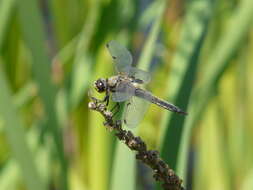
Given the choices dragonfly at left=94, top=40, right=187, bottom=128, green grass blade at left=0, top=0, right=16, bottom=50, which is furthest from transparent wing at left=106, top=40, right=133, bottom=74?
green grass blade at left=0, top=0, right=16, bottom=50

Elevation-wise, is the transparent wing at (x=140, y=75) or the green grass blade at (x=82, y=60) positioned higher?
the green grass blade at (x=82, y=60)

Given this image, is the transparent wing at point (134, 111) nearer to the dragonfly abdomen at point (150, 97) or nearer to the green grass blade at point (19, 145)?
the dragonfly abdomen at point (150, 97)

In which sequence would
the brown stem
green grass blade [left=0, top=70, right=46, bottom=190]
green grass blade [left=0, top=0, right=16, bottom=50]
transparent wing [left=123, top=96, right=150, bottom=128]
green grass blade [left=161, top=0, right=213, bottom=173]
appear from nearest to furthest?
the brown stem < transparent wing [left=123, top=96, right=150, bottom=128] < green grass blade [left=161, top=0, right=213, bottom=173] < green grass blade [left=0, top=70, right=46, bottom=190] < green grass blade [left=0, top=0, right=16, bottom=50]

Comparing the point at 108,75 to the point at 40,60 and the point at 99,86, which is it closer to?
the point at 40,60

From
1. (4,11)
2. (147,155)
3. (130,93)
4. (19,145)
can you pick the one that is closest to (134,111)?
(130,93)

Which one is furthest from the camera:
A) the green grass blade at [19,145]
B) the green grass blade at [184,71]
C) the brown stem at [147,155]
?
the green grass blade at [19,145]

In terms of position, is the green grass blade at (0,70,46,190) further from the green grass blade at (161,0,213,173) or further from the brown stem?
the brown stem

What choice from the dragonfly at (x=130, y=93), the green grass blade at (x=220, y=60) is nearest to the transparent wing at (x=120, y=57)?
the dragonfly at (x=130, y=93)
